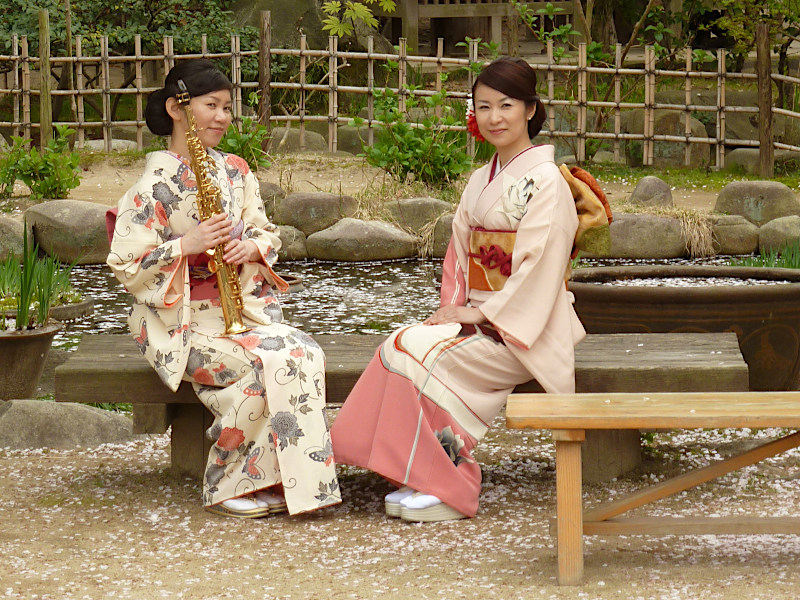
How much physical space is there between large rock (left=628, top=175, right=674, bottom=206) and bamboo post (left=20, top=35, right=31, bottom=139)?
701 centimetres

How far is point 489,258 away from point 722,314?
123 cm

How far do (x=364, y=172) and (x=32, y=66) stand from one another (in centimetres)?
487

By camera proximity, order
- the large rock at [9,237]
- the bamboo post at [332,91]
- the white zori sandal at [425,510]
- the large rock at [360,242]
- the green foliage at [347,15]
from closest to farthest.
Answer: the white zori sandal at [425,510] → the large rock at [9,237] → the large rock at [360,242] → the bamboo post at [332,91] → the green foliage at [347,15]

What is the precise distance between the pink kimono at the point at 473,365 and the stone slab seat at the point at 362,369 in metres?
0.13

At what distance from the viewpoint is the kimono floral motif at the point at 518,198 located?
373 cm

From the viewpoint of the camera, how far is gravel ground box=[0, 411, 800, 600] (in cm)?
298

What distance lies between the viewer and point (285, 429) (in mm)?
3611

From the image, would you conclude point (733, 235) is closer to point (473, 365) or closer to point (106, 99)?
point (473, 365)

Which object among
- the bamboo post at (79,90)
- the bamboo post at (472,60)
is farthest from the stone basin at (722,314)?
the bamboo post at (79,90)

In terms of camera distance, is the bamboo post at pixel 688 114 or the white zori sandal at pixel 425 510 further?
the bamboo post at pixel 688 114

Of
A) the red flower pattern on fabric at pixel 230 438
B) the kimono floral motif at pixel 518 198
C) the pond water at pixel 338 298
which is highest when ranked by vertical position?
the kimono floral motif at pixel 518 198

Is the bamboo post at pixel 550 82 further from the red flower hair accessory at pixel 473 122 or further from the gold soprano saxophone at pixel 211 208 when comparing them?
the gold soprano saxophone at pixel 211 208

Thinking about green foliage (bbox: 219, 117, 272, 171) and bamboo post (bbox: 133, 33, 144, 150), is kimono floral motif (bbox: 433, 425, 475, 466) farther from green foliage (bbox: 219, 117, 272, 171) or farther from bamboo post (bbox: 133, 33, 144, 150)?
bamboo post (bbox: 133, 33, 144, 150)

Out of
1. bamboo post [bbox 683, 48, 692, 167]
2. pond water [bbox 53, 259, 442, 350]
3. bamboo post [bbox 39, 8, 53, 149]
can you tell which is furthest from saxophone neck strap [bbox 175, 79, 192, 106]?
bamboo post [bbox 683, 48, 692, 167]
